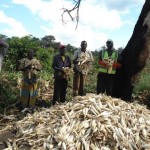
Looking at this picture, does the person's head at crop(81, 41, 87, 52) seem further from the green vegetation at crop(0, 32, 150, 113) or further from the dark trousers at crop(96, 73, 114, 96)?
the green vegetation at crop(0, 32, 150, 113)

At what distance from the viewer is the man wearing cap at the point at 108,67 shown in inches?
414

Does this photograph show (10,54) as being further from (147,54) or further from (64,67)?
(147,54)

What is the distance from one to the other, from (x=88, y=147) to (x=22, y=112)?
11.9ft

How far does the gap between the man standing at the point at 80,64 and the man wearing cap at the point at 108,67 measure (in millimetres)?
756

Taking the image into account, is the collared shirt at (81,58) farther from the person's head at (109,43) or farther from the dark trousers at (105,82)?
the person's head at (109,43)

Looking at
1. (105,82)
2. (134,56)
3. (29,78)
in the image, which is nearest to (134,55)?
(134,56)

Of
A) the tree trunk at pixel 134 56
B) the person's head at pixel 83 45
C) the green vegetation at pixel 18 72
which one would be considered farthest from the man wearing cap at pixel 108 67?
the green vegetation at pixel 18 72

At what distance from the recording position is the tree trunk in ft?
31.9

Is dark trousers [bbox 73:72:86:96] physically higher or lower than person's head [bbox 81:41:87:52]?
lower

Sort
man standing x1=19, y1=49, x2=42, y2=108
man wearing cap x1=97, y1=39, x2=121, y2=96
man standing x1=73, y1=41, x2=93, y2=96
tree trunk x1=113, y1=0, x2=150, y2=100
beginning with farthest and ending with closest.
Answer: man standing x1=73, y1=41, x2=93, y2=96 → man standing x1=19, y1=49, x2=42, y2=108 → man wearing cap x1=97, y1=39, x2=121, y2=96 → tree trunk x1=113, y1=0, x2=150, y2=100

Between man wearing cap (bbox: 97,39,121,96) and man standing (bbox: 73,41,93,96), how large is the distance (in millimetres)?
756

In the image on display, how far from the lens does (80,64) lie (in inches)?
455

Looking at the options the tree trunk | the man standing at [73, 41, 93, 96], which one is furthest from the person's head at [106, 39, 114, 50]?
the man standing at [73, 41, 93, 96]

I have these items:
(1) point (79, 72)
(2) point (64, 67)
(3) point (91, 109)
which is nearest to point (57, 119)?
(3) point (91, 109)
